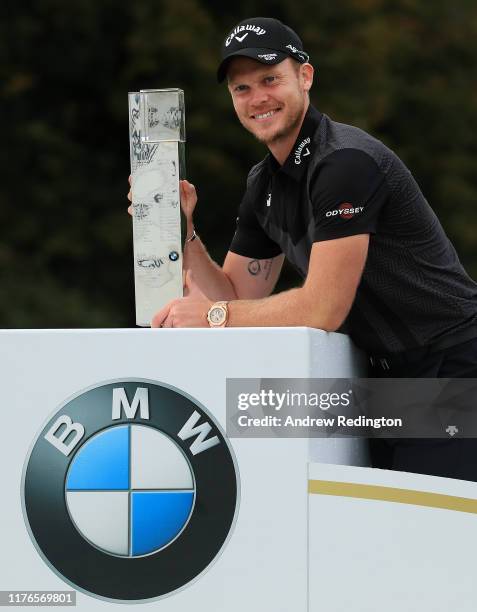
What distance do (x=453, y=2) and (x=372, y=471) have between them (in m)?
14.1

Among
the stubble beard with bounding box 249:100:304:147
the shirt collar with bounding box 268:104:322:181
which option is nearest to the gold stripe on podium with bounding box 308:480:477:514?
the shirt collar with bounding box 268:104:322:181

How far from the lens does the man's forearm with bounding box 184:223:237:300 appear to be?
333cm

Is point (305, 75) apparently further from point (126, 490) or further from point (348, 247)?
point (126, 490)

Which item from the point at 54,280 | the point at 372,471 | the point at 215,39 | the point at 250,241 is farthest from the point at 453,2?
the point at 372,471

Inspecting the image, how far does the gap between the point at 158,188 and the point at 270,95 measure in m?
0.35

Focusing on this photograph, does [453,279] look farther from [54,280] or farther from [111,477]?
[54,280]

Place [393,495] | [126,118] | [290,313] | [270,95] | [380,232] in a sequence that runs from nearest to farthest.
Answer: [393,495] → [290,313] → [380,232] → [270,95] → [126,118]

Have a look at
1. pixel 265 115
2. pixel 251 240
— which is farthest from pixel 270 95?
pixel 251 240

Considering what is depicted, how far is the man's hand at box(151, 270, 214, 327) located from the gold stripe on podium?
47cm

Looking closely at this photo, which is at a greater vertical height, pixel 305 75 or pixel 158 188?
pixel 305 75

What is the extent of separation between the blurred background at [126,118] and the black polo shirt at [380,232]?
1020cm

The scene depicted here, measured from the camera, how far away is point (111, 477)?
2.51 meters

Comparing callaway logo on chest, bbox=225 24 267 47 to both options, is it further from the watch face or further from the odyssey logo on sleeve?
the watch face

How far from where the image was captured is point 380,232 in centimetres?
290
